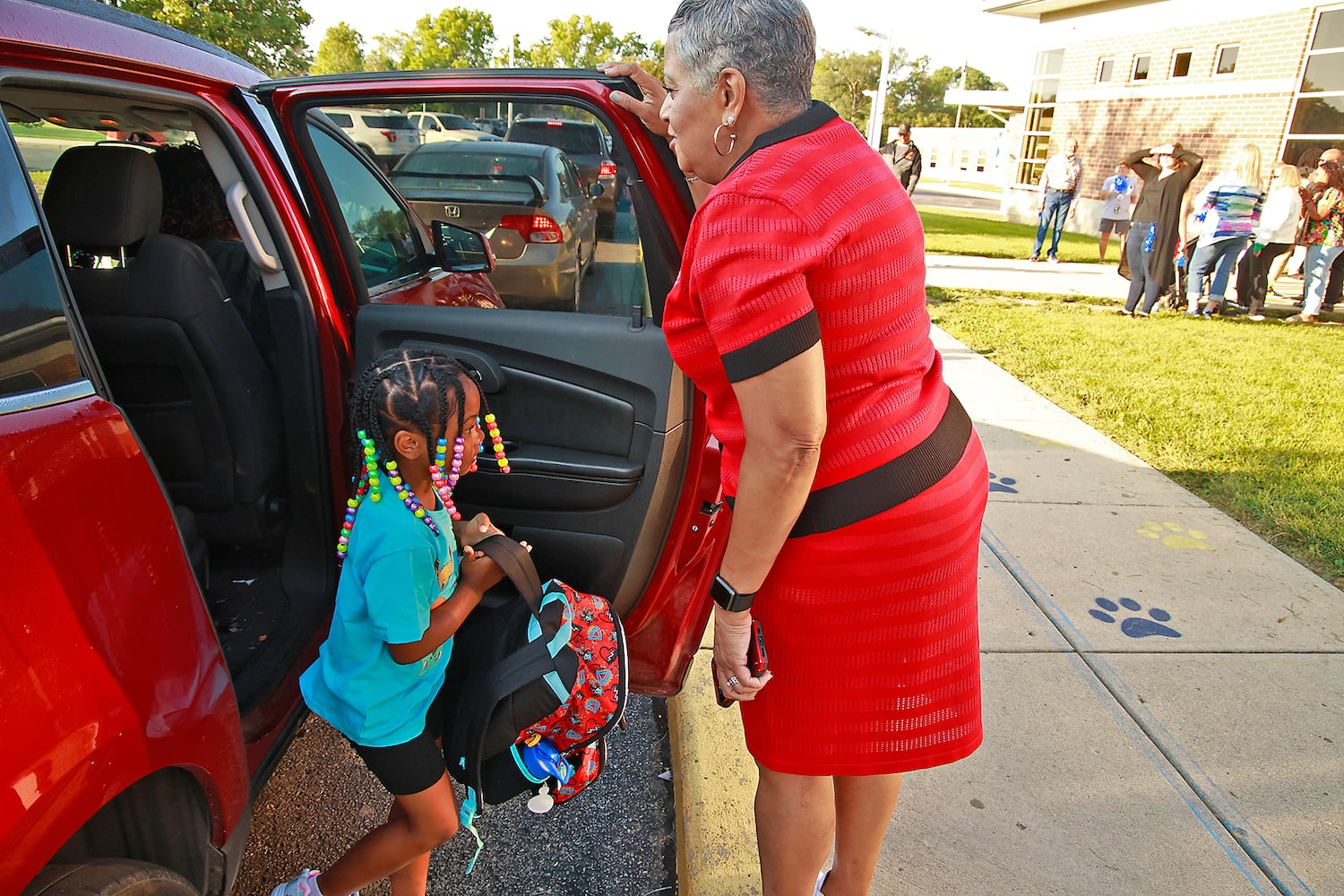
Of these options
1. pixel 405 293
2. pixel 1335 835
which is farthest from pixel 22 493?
pixel 1335 835

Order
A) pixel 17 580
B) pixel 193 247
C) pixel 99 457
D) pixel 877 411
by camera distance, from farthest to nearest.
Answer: pixel 193 247 → pixel 877 411 → pixel 99 457 → pixel 17 580

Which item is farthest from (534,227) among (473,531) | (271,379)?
(473,531)

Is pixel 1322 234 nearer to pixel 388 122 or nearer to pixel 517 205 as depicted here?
pixel 517 205

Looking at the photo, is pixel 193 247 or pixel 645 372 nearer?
pixel 645 372

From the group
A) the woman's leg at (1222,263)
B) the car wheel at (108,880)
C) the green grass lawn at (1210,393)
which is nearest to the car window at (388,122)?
the car wheel at (108,880)

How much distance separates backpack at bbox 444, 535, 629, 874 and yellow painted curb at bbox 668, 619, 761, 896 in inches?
16.5

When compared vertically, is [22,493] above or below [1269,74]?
below

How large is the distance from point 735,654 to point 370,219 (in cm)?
199

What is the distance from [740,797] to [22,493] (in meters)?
1.87

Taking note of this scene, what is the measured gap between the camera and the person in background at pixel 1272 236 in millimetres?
8773

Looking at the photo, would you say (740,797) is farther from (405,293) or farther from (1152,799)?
(405,293)

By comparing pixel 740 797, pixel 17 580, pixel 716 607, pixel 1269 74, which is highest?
pixel 1269 74

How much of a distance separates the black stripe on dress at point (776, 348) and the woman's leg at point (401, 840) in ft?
3.75

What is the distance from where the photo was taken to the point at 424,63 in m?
42.2
